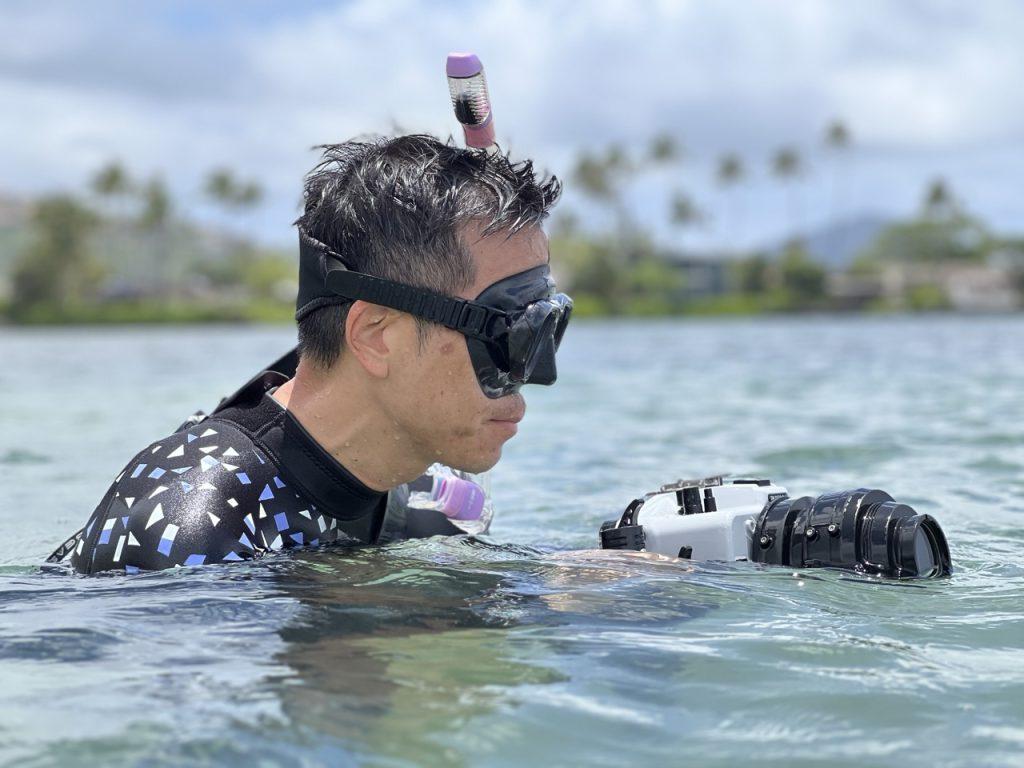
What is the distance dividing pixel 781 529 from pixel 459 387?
1.01 meters

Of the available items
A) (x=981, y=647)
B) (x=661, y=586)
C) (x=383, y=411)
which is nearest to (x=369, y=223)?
(x=383, y=411)

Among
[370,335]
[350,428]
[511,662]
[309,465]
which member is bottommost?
[511,662]

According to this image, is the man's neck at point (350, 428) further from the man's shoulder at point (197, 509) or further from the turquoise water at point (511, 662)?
the turquoise water at point (511, 662)

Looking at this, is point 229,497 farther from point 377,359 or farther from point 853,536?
point 853,536

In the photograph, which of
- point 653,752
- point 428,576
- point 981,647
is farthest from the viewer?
point 428,576

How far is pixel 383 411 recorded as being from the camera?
11.0 ft

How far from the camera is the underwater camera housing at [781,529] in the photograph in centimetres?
346

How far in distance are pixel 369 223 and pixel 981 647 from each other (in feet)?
5.89

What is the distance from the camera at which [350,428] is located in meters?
3.38

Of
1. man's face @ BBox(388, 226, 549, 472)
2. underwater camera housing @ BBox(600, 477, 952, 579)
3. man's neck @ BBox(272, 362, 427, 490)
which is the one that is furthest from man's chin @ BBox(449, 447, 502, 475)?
underwater camera housing @ BBox(600, 477, 952, 579)

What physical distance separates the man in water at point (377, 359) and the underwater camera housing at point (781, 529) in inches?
24.1

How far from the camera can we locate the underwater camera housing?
346 centimetres

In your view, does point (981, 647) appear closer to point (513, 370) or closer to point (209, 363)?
point (513, 370)

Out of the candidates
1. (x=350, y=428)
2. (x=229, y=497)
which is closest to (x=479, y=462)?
(x=350, y=428)
